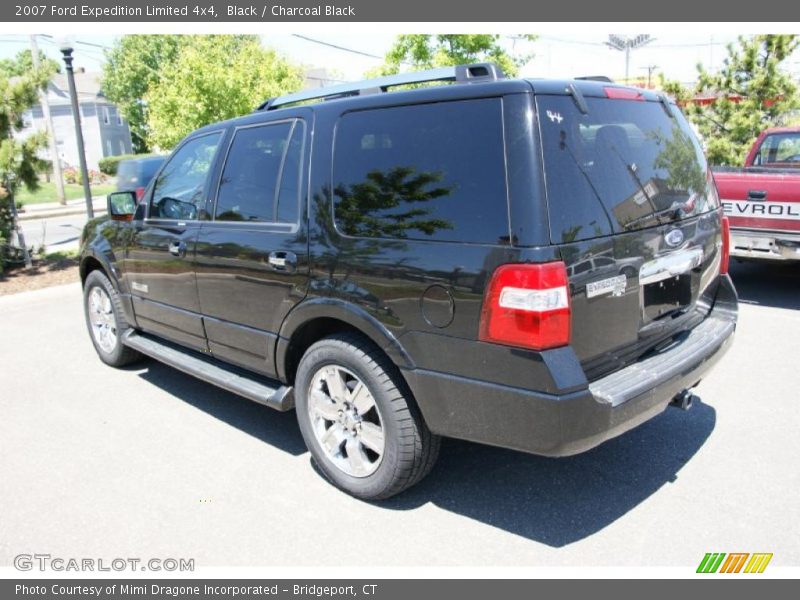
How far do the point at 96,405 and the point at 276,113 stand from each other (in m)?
2.61

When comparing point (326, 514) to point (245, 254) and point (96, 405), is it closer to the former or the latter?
point (245, 254)

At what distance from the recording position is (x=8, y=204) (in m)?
9.62

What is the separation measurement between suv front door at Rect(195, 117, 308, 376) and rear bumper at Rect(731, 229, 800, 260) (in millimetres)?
5101

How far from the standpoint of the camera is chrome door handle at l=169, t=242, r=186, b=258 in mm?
4168

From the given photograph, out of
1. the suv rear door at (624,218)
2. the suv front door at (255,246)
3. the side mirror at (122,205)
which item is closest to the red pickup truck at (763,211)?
the suv rear door at (624,218)

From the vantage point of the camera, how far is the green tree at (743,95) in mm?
11469

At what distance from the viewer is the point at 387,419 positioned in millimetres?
3002

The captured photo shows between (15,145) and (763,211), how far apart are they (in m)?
9.68

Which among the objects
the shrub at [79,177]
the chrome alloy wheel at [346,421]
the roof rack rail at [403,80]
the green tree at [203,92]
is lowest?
the chrome alloy wheel at [346,421]

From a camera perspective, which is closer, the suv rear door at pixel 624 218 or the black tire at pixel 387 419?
the suv rear door at pixel 624 218

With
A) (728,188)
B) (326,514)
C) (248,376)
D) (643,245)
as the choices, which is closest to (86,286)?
(248,376)

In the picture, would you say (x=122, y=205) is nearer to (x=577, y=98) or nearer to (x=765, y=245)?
(x=577, y=98)

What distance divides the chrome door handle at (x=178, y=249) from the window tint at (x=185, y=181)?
185mm

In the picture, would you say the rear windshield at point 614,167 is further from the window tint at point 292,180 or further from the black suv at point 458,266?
the window tint at point 292,180
